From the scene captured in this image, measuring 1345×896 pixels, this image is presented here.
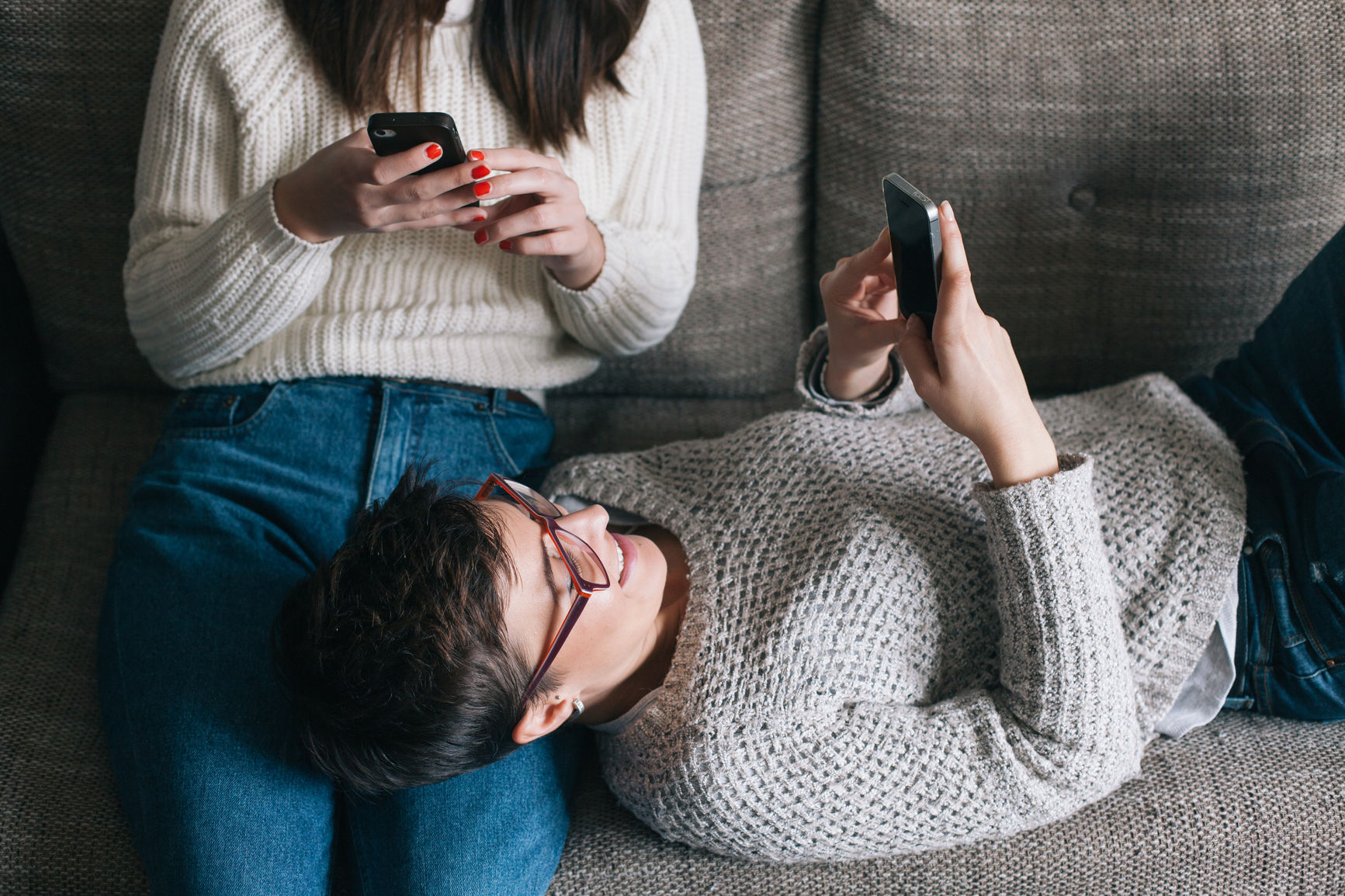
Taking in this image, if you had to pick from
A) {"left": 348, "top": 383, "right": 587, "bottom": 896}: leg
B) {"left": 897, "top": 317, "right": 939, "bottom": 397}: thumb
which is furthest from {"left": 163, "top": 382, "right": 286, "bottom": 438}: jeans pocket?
{"left": 897, "top": 317, "right": 939, "bottom": 397}: thumb

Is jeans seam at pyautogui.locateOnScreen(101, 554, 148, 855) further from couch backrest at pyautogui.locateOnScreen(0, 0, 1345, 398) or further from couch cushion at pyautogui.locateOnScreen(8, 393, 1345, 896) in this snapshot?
couch backrest at pyautogui.locateOnScreen(0, 0, 1345, 398)

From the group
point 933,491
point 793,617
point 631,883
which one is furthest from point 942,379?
point 631,883

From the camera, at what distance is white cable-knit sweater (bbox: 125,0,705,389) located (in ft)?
3.62

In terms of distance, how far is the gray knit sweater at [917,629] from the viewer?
3.07 ft

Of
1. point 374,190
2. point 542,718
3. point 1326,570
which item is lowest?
point 542,718

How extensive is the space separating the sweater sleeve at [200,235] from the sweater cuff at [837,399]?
2.08 feet

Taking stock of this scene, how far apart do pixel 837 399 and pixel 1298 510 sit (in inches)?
22.0

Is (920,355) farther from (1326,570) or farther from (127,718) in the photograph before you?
(127,718)

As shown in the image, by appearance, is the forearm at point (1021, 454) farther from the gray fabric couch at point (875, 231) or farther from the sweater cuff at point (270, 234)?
the sweater cuff at point (270, 234)

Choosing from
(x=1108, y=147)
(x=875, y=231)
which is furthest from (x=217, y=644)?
(x=1108, y=147)

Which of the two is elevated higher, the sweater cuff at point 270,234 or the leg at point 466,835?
the sweater cuff at point 270,234

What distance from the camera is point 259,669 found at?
1.01 m

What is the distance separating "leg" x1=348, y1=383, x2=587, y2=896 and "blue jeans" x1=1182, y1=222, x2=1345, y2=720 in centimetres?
85

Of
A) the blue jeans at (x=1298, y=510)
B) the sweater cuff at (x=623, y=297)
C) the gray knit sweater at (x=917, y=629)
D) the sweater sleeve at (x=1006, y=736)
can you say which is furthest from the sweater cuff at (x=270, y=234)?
the blue jeans at (x=1298, y=510)
